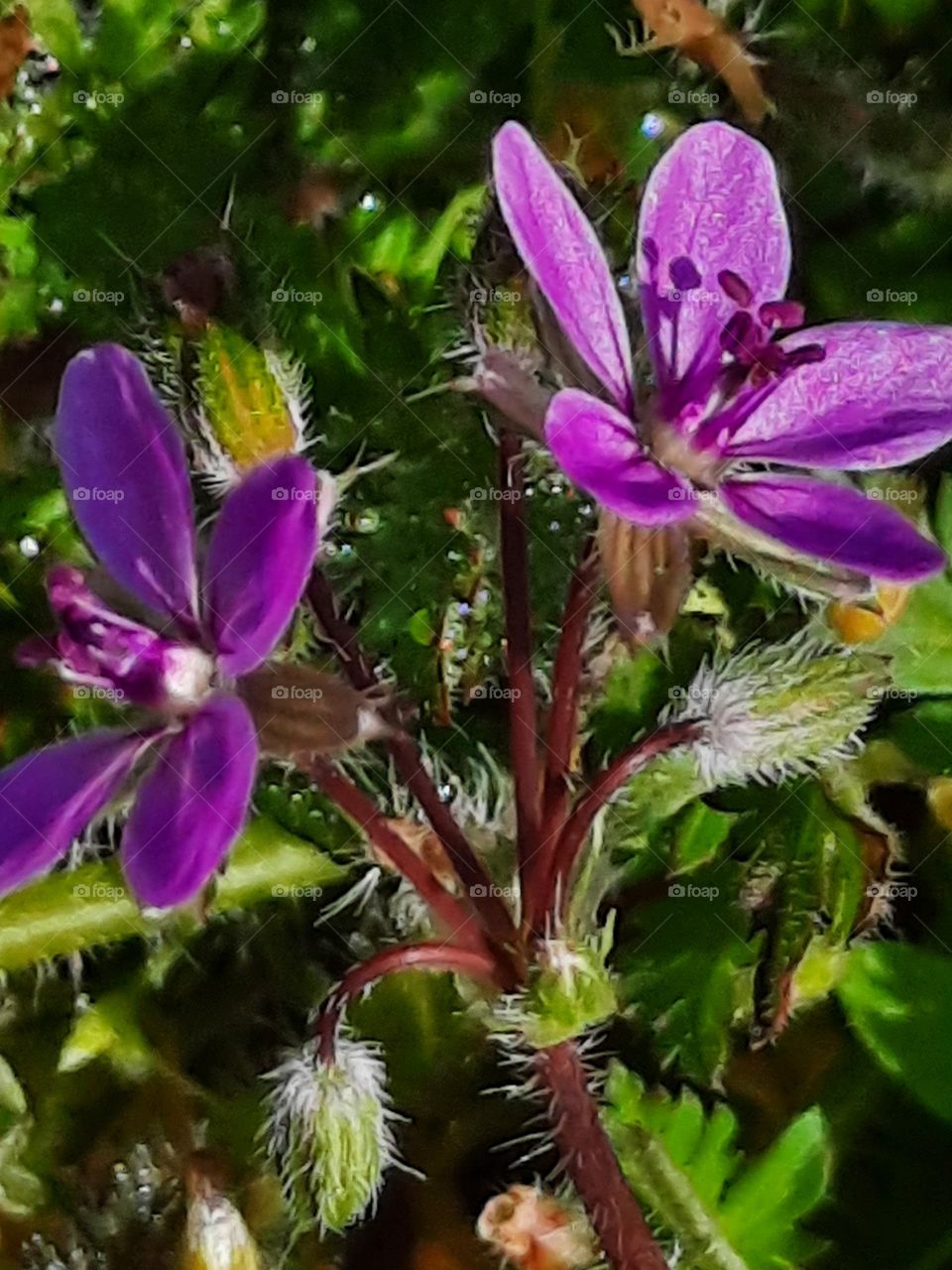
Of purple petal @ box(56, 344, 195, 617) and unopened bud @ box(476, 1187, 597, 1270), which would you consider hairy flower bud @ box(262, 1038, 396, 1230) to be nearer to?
unopened bud @ box(476, 1187, 597, 1270)

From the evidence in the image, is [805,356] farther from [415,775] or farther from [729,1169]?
[729,1169]

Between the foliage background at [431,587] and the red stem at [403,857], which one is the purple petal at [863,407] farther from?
the red stem at [403,857]

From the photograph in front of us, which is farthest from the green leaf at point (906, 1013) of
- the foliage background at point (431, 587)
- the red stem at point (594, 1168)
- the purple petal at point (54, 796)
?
the purple petal at point (54, 796)

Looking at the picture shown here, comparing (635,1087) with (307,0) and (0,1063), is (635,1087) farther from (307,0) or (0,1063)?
(307,0)

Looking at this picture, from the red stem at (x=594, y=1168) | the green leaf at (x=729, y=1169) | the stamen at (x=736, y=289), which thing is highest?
the stamen at (x=736, y=289)

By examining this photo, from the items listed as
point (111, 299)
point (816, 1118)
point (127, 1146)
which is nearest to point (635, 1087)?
point (816, 1118)

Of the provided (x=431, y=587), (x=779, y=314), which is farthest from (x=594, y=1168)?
(x=779, y=314)

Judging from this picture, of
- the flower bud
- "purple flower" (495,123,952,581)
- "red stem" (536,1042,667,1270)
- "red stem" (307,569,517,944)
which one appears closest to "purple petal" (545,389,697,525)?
"purple flower" (495,123,952,581)
